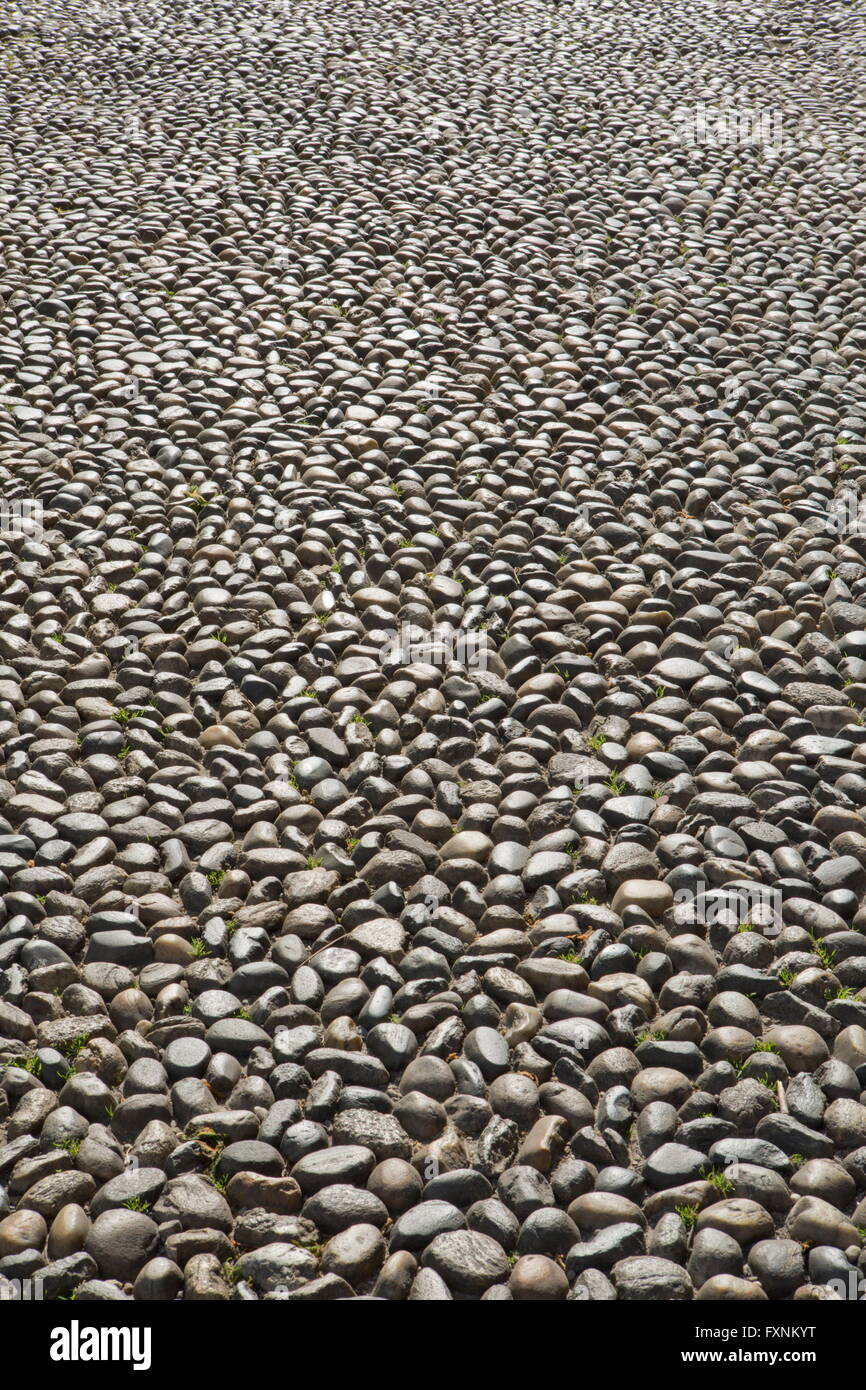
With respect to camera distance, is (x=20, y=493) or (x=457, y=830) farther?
(x=20, y=493)

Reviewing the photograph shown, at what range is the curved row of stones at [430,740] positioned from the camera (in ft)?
9.20

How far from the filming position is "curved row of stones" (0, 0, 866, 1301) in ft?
9.20

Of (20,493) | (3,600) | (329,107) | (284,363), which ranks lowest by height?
(3,600)

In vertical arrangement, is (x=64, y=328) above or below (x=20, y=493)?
above

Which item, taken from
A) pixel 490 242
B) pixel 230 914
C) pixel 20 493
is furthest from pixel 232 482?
pixel 490 242

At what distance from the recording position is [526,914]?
358 centimetres

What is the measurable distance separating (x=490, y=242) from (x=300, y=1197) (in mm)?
6589

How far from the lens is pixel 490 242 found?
7820 mm

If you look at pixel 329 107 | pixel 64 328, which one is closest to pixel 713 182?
pixel 329 107

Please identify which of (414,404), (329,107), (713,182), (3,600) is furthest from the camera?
(329,107)

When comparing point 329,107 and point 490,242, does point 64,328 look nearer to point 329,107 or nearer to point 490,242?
point 490,242

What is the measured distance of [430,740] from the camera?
163 inches
